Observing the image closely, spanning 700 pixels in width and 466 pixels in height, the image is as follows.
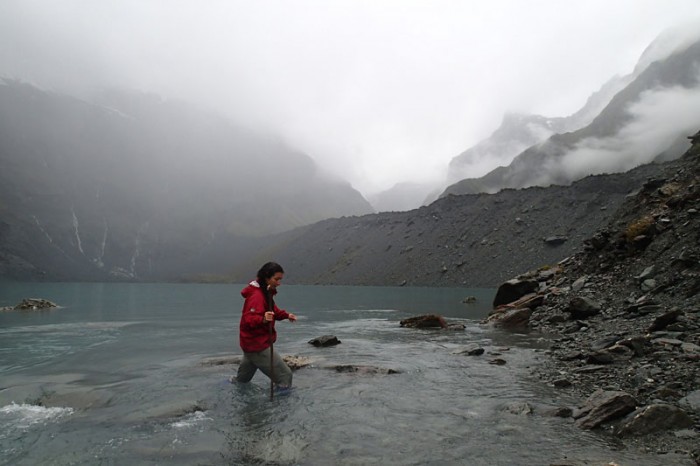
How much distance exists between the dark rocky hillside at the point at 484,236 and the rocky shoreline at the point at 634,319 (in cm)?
8176

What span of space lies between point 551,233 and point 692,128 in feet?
437

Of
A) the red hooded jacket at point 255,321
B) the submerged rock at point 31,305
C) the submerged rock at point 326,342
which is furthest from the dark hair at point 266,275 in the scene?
the submerged rock at point 31,305

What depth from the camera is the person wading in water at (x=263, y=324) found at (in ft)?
36.9

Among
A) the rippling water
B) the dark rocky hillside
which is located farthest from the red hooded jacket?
the dark rocky hillside

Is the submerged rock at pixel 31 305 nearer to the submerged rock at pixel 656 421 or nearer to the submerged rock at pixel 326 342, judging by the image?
the submerged rock at pixel 326 342

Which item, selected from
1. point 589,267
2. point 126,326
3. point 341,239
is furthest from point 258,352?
point 341,239

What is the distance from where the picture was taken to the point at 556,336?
20.3 meters

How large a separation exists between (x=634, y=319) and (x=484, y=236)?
385 feet

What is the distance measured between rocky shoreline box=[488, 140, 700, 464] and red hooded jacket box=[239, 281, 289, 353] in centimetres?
750

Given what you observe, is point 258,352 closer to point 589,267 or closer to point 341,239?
point 589,267

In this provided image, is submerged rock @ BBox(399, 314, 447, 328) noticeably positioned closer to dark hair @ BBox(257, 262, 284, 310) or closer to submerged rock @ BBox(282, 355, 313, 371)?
submerged rock @ BBox(282, 355, 313, 371)

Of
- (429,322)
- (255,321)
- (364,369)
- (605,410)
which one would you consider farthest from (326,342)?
(605,410)

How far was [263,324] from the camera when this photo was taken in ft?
38.1

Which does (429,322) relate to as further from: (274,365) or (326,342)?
(274,365)
